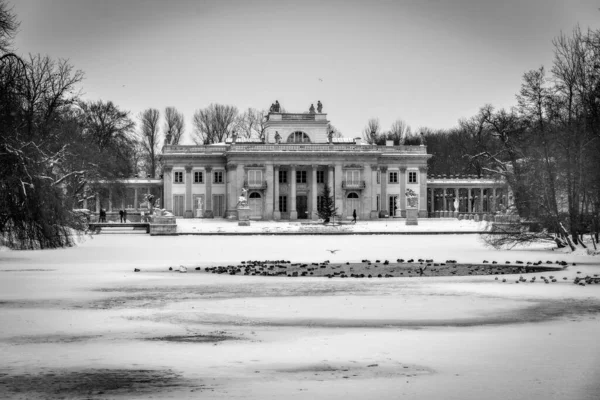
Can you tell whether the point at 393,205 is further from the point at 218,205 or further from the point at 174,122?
the point at 174,122

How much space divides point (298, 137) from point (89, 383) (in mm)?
75952

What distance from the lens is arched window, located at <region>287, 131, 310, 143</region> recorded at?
84.9 meters

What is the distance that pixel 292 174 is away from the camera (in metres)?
81.7

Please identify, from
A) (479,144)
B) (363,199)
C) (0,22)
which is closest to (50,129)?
(0,22)

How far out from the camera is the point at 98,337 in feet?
41.9

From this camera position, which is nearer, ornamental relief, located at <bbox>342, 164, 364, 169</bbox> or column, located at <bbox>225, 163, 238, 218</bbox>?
column, located at <bbox>225, 163, 238, 218</bbox>

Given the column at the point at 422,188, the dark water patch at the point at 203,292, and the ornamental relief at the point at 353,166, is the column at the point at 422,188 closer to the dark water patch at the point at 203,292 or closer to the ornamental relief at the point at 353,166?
the ornamental relief at the point at 353,166

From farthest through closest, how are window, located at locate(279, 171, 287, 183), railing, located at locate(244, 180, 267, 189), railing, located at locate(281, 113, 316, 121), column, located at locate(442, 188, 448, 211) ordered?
column, located at locate(442, 188, 448, 211) → railing, located at locate(281, 113, 316, 121) → window, located at locate(279, 171, 287, 183) → railing, located at locate(244, 180, 267, 189)

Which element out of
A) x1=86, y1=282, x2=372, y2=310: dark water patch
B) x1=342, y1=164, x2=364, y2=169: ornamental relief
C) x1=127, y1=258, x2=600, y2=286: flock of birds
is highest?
x1=342, y1=164, x2=364, y2=169: ornamental relief

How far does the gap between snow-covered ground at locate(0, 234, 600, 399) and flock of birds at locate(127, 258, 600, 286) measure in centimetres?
91

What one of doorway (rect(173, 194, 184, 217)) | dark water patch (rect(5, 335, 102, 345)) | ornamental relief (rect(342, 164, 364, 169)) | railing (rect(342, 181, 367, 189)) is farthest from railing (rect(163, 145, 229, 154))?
dark water patch (rect(5, 335, 102, 345))

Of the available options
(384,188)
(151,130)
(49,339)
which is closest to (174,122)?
(151,130)

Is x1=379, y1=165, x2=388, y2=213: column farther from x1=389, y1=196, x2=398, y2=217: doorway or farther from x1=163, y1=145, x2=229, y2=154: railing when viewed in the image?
x1=163, y1=145, x2=229, y2=154: railing

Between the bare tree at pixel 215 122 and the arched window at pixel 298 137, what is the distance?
18755 mm
